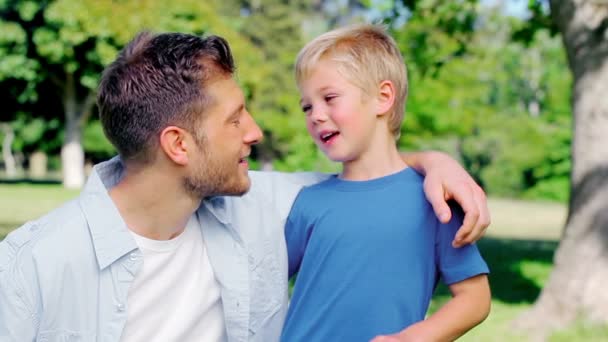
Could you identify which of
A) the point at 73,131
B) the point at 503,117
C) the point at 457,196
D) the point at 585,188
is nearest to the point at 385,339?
the point at 457,196

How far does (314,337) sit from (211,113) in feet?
2.44

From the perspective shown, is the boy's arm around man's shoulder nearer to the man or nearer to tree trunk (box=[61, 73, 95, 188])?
the man

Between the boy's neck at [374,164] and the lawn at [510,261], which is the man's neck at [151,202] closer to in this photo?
the boy's neck at [374,164]

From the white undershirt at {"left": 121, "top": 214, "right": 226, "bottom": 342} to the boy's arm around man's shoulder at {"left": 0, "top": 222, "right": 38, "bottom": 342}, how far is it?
30 centimetres

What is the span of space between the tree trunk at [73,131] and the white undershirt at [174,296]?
30.8 metres

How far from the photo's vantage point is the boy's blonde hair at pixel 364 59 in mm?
2654

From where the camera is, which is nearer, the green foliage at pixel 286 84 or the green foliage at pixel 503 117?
the green foliage at pixel 503 117

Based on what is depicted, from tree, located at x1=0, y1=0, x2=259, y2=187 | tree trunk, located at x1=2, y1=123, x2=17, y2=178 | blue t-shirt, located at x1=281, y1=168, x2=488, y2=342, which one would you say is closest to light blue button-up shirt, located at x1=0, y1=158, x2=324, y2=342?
blue t-shirt, located at x1=281, y1=168, x2=488, y2=342

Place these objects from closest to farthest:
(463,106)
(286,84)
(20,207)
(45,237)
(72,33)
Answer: (45,237), (20,207), (463,106), (72,33), (286,84)

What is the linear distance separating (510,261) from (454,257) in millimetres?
9862

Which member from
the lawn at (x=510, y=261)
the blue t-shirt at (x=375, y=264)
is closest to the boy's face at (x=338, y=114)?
the blue t-shirt at (x=375, y=264)

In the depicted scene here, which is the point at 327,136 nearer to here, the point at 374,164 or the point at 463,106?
the point at 374,164

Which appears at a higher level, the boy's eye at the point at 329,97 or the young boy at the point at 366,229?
the boy's eye at the point at 329,97

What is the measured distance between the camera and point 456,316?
2316 millimetres
